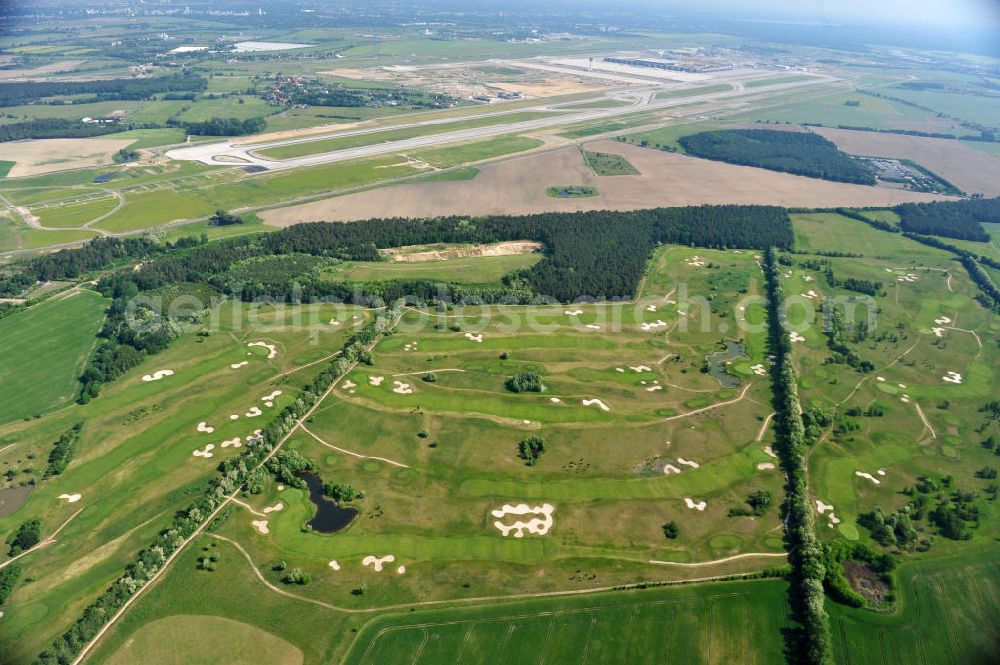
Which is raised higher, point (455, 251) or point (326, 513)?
point (455, 251)

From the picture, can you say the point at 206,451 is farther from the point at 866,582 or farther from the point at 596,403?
the point at 866,582

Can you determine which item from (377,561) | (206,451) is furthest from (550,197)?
(377,561)

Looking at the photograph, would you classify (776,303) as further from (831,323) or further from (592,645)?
(592,645)

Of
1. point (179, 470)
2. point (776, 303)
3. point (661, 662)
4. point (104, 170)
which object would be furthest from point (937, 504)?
point (104, 170)

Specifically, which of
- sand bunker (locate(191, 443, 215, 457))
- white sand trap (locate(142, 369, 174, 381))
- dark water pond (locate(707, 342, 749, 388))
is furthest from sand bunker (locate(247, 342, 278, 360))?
dark water pond (locate(707, 342, 749, 388))

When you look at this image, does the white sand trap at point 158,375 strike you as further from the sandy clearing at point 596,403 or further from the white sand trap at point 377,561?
the sandy clearing at point 596,403

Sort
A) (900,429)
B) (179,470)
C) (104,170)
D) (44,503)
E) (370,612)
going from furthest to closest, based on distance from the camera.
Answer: (104,170), (900,429), (179,470), (44,503), (370,612)
